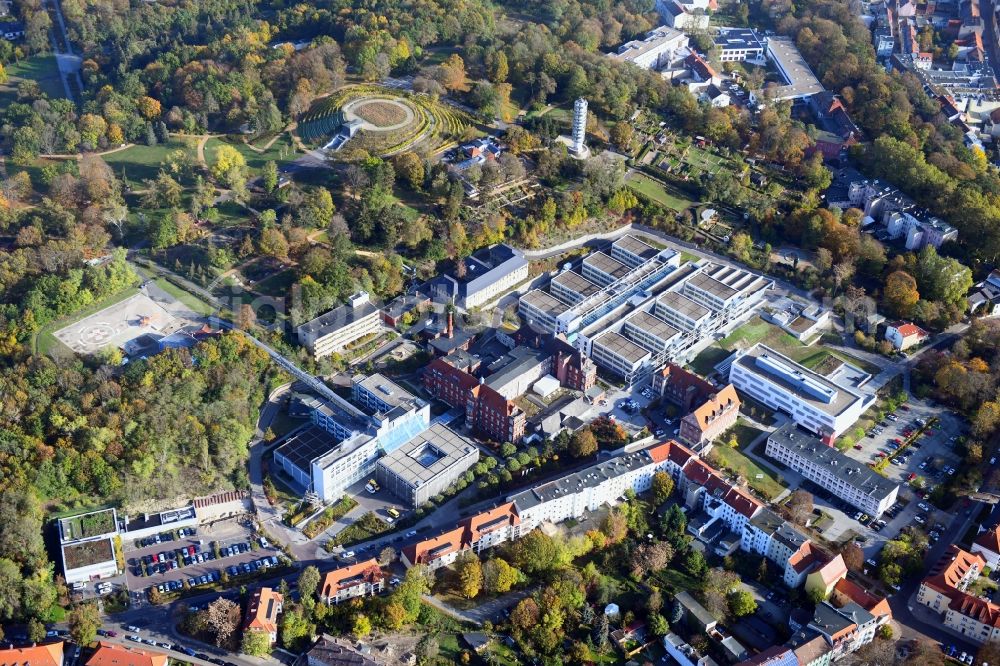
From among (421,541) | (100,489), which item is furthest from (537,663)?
(100,489)

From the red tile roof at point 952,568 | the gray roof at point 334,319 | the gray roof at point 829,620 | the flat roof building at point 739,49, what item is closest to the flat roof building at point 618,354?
the gray roof at point 334,319

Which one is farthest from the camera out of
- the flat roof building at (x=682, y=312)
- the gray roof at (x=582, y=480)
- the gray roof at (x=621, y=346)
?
the flat roof building at (x=682, y=312)

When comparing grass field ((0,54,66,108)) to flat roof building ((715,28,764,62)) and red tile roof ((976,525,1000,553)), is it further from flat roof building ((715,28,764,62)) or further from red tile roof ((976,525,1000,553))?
red tile roof ((976,525,1000,553))

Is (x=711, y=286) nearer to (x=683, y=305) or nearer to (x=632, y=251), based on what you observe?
(x=683, y=305)

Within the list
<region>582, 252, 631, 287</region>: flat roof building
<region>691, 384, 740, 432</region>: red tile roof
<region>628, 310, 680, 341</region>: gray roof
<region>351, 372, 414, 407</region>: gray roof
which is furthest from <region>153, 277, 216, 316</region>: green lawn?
<region>691, 384, 740, 432</region>: red tile roof

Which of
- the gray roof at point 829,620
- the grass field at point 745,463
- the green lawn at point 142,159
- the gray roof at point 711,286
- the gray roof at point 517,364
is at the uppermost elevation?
the green lawn at point 142,159

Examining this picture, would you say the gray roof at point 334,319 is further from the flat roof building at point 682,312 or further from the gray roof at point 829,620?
the gray roof at point 829,620

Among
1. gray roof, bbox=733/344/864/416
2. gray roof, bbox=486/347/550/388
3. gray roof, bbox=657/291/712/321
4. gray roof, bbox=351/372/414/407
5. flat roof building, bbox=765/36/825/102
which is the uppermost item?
flat roof building, bbox=765/36/825/102

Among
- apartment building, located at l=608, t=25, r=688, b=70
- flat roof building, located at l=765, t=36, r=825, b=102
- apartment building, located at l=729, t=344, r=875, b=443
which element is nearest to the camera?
apartment building, located at l=729, t=344, r=875, b=443
